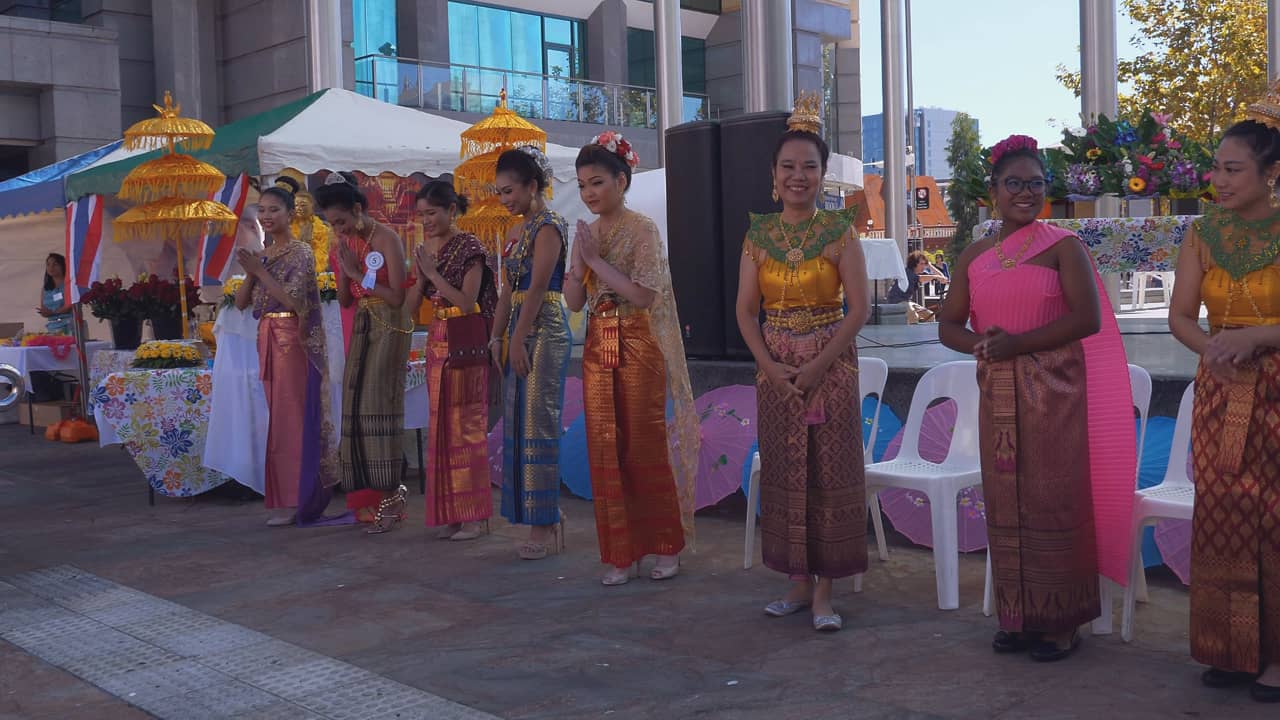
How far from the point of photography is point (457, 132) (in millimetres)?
10359

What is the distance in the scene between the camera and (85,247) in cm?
1009

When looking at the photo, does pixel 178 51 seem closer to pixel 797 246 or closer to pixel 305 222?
pixel 305 222

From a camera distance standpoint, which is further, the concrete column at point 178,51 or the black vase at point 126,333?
the concrete column at point 178,51

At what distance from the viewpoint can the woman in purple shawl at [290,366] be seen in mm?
6191

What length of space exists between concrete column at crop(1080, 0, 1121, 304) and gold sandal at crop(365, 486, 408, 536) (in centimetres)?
618

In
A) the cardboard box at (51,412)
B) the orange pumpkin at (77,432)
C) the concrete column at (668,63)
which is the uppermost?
the concrete column at (668,63)

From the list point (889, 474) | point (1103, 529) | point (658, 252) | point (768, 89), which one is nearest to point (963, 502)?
point (889, 474)

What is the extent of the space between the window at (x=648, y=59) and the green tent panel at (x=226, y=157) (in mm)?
16986

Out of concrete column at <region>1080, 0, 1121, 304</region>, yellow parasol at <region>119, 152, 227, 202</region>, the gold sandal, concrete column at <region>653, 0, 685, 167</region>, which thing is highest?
concrete column at <region>653, 0, 685, 167</region>

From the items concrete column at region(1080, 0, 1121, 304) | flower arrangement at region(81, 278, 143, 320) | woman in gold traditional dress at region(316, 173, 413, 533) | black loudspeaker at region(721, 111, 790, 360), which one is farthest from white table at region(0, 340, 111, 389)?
concrete column at region(1080, 0, 1121, 304)

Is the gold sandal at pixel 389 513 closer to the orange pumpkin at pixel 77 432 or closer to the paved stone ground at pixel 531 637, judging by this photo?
the paved stone ground at pixel 531 637

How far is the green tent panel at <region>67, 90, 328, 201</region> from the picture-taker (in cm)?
877

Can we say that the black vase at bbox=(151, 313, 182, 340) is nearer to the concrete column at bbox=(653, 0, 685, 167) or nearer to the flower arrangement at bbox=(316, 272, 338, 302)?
the flower arrangement at bbox=(316, 272, 338, 302)

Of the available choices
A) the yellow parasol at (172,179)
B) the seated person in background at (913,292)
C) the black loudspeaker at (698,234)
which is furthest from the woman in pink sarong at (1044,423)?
the seated person in background at (913,292)
